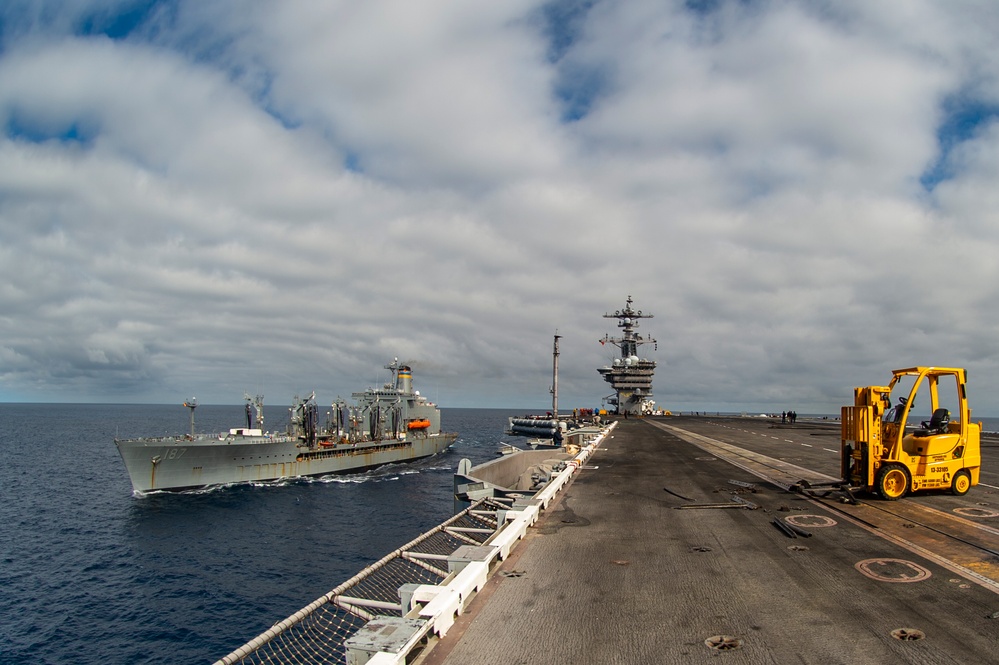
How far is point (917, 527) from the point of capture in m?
11.2

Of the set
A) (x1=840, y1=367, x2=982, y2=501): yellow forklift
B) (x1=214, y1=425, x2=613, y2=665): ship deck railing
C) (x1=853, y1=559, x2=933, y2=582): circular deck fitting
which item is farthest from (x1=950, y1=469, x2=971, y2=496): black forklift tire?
(x1=214, y1=425, x2=613, y2=665): ship deck railing

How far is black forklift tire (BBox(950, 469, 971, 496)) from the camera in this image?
15.0 meters

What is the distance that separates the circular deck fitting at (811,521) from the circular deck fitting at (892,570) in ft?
8.72

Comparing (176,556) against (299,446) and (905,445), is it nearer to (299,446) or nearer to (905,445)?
(299,446)

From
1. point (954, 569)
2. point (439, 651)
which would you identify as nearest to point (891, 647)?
point (954, 569)

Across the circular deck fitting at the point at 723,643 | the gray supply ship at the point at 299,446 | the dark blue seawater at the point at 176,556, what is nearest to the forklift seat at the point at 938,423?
the circular deck fitting at the point at 723,643

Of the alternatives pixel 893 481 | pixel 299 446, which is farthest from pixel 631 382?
pixel 893 481

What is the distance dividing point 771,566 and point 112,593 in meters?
25.5

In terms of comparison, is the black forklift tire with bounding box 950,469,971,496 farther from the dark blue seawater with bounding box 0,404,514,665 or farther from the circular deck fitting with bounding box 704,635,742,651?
the dark blue seawater with bounding box 0,404,514,665

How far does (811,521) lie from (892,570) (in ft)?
12.1

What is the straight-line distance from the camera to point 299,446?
54.5 m

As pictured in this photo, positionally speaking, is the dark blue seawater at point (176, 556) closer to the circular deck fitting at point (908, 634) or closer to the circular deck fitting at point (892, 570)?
the circular deck fitting at point (892, 570)

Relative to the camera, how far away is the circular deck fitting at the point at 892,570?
7898 millimetres

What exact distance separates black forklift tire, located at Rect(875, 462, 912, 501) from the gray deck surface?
1.67 ft
